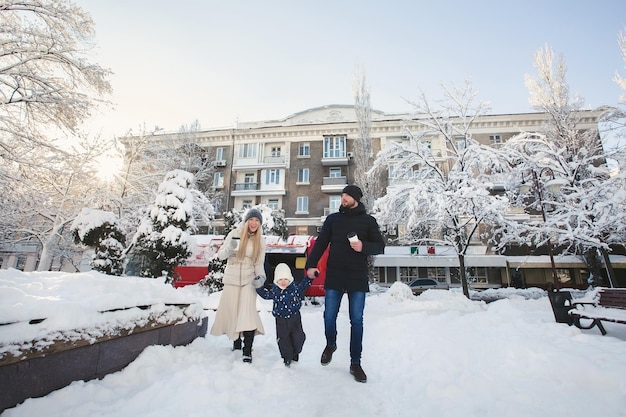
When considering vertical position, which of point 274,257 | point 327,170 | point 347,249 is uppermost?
point 327,170

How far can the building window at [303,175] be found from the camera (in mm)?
29942

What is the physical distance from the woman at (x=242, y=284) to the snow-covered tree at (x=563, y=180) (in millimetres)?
11014

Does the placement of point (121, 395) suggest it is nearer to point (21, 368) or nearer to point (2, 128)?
point (21, 368)

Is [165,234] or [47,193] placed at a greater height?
[47,193]

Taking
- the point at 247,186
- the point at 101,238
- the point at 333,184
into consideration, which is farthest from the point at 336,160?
the point at 101,238

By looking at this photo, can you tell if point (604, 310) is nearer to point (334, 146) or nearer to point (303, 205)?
point (303, 205)

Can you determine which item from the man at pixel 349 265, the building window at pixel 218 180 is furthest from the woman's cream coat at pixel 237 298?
the building window at pixel 218 180

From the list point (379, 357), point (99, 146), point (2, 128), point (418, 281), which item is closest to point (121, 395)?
point (379, 357)

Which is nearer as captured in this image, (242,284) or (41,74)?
(242,284)

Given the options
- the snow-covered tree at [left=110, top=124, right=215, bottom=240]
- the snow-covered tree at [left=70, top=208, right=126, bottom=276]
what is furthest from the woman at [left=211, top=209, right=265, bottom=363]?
the snow-covered tree at [left=110, top=124, right=215, bottom=240]

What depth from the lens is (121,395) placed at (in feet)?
7.97

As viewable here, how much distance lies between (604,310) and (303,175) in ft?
84.1

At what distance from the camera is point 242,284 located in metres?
3.87

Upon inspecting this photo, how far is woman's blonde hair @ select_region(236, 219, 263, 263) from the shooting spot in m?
3.95
